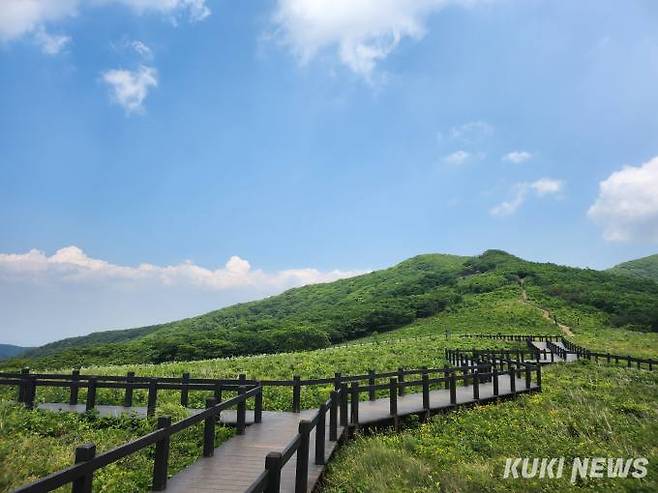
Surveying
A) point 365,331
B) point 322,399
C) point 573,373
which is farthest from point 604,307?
point 322,399

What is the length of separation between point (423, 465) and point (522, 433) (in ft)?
11.9

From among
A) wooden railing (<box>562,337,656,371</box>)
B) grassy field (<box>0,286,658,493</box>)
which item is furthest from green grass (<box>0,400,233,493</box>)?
wooden railing (<box>562,337,656,371</box>)

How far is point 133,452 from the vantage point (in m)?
6.27

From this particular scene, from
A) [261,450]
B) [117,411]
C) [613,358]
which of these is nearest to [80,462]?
[261,450]

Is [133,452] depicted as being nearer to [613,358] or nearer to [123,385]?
[123,385]

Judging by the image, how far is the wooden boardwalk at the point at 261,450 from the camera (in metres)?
7.58

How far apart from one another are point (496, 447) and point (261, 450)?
16.0 feet

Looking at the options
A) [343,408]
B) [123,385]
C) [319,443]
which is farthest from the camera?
[123,385]

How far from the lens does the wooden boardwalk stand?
7.58 m

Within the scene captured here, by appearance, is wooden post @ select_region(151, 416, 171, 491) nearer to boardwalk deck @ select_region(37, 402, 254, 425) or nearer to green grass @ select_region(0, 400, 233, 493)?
green grass @ select_region(0, 400, 233, 493)

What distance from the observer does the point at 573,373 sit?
24469 mm

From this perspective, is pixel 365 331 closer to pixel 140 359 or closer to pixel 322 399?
pixel 140 359

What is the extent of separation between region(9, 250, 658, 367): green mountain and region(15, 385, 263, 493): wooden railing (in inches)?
2291

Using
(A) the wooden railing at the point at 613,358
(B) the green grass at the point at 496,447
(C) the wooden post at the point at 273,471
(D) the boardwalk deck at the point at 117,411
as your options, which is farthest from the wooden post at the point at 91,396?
(A) the wooden railing at the point at 613,358
